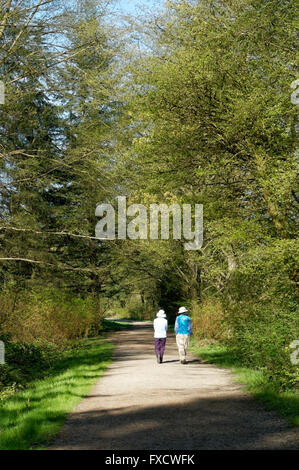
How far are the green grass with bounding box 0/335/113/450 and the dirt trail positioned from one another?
23cm

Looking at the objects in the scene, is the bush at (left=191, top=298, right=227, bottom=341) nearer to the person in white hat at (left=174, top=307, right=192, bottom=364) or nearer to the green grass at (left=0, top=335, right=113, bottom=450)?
the person in white hat at (left=174, top=307, right=192, bottom=364)

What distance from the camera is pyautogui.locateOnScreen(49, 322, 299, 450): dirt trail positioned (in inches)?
269

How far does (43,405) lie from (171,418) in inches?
101

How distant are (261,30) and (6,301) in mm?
10489

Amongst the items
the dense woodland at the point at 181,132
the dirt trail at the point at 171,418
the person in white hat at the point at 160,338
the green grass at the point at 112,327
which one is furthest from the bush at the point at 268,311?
the green grass at the point at 112,327

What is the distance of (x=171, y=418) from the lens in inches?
326

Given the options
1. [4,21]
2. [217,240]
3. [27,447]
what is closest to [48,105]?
[4,21]

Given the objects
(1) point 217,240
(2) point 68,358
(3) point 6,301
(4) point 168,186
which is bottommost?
(2) point 68,358

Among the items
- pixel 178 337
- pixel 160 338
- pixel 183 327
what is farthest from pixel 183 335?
pixel 160 338

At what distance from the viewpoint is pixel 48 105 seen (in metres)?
18.2

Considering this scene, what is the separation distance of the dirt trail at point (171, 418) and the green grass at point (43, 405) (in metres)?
0.23

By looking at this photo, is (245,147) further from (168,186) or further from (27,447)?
(27,447)

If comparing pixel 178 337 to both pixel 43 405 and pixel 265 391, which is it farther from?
pixel 43 405
